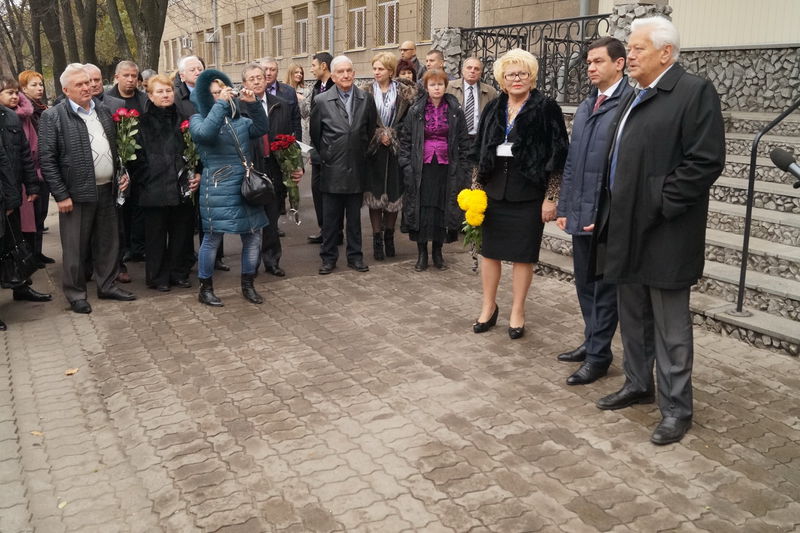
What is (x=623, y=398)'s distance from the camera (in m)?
4.59

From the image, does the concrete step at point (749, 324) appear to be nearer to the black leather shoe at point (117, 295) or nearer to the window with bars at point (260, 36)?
the black leather shoe at point (117, 295)

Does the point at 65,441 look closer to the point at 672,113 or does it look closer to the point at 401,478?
the point at 401,478

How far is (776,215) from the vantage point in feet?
22.1

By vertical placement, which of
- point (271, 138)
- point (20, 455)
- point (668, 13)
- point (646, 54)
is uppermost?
point (668, 13)

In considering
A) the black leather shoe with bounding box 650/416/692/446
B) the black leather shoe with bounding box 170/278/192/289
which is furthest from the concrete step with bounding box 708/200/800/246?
the black leather shoe with bounding box 170/278/192/289

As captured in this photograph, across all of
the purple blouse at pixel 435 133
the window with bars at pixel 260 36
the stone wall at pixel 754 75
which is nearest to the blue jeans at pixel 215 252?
the purple blouse at pixel 435 133

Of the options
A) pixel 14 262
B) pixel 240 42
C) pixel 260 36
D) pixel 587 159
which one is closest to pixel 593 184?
pixel 587 159

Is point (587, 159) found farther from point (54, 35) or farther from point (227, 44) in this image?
point (227, 44)

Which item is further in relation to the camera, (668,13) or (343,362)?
(668,13)

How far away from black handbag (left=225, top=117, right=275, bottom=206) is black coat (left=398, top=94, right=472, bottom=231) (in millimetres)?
1795

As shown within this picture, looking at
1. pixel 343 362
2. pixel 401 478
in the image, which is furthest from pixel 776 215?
pixel 401 478

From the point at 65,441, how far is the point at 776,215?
6.01m

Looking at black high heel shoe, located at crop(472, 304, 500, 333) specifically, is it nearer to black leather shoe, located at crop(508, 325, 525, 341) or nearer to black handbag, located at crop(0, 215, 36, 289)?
black leather shoe, located at crop(508, 325, 525, 341)

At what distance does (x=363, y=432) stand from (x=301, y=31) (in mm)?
23940
